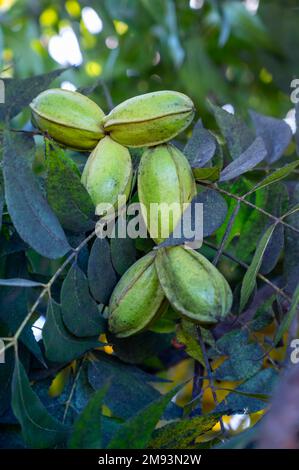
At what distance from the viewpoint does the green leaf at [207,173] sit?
35.1 inches

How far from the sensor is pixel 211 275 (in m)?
0.82

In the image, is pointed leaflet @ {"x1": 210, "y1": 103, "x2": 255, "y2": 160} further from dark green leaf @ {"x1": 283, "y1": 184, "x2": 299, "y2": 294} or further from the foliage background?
dark green leaf @ {"x1": 283, "y1": 184, "x2": 299, "y2": 294}

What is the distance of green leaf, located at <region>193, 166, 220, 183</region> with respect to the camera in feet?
2.92

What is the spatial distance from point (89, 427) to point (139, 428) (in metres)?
0.06

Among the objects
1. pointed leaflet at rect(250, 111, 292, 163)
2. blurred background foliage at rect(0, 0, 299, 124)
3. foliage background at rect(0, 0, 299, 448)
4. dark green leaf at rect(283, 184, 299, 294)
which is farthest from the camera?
blurred background foliage at rect(0, 0, 299, 124)

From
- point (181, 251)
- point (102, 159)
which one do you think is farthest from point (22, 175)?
point (181, 251)

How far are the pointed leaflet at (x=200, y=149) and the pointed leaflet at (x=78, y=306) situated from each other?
0.22 m

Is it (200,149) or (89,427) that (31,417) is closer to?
(89,427)

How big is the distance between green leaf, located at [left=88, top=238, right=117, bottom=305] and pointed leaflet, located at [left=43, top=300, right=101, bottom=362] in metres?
0.06

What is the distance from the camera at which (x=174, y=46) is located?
6.49 ft

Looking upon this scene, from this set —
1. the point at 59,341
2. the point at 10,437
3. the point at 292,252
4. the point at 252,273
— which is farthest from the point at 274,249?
the point at 10,437

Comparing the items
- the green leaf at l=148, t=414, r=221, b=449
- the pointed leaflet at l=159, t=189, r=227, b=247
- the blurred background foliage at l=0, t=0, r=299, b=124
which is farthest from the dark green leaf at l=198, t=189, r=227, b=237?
the blurred background foliage at l=0, t=0, r=299, b=124

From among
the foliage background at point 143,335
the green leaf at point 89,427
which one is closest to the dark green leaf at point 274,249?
the foliage background at point 143,335
